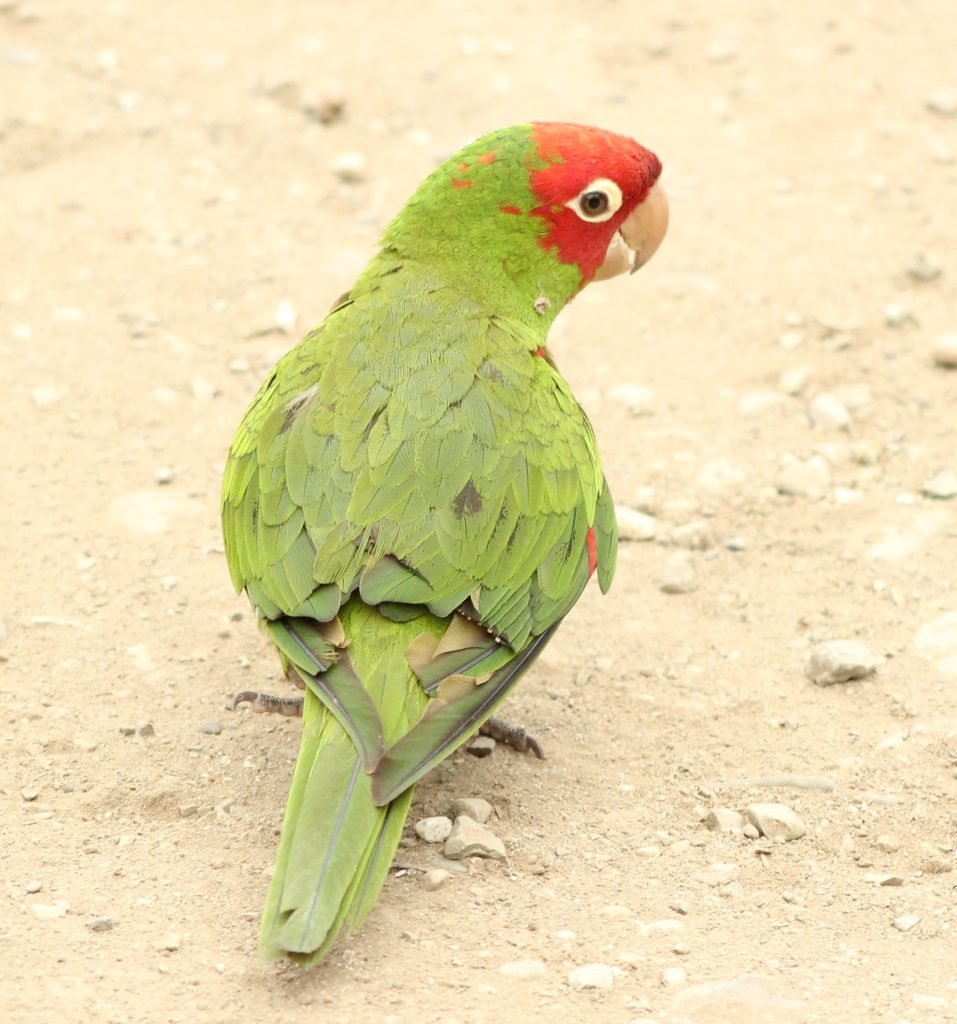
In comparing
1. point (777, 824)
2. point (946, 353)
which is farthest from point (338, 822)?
point (946, 353)

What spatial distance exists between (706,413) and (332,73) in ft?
9.80

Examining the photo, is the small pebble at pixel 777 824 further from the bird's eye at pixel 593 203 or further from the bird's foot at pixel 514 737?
the bird's eye at pixel 593 203

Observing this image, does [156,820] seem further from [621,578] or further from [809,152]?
[809,152]

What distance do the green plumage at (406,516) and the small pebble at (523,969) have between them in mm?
334

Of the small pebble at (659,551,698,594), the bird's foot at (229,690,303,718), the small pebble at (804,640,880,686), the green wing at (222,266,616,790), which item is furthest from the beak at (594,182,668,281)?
the bird's foot at (229,690,303,718)

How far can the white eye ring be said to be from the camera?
4.28 metres

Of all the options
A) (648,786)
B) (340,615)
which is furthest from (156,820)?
(648,786)

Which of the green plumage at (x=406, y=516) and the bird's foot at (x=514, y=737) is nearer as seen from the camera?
the green plumage at (x=406, y=516)

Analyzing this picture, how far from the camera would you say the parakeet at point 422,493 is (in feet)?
10.6

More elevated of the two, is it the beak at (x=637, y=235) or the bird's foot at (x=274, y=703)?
the beak at (x=637, y=235)

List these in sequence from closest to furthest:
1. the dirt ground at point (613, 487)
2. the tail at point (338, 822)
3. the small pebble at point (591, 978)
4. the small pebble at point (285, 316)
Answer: the tail at point (338, 822) → the small pebble at point (591, 978) → the dirt ground at point (613, 487) → the small pebble at point (285, 316)

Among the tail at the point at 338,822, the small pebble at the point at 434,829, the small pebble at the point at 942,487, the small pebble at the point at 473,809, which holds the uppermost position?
the tail at the point at 338,822

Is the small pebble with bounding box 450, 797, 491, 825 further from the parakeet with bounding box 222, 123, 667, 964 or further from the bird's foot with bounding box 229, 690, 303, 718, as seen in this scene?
the bird's foot with bounding box 229, 690, 303, 718

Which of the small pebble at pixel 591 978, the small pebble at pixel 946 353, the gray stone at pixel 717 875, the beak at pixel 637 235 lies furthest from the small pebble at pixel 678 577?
the small pebble at pixel 591 978
